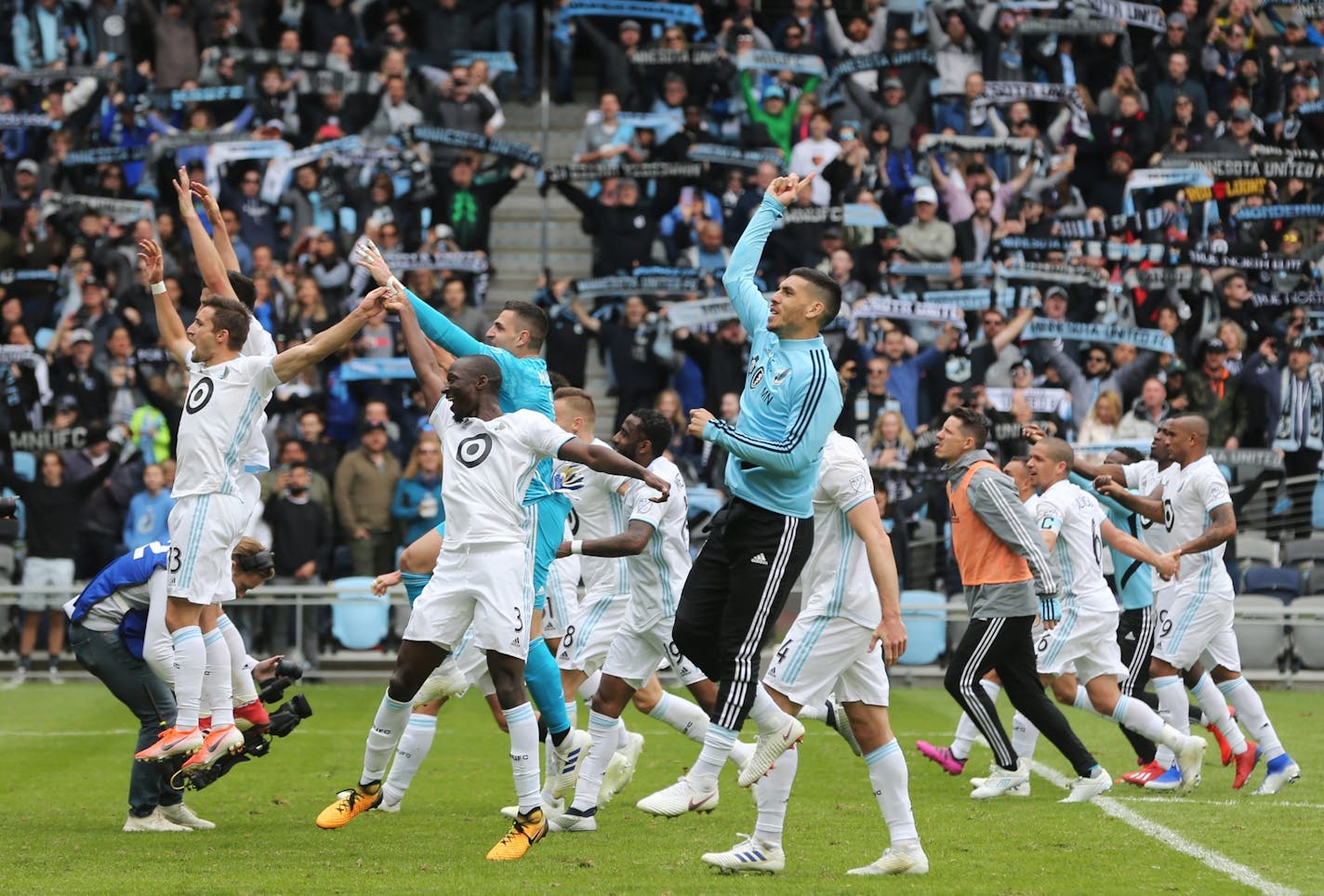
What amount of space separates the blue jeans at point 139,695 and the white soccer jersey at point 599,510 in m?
2.65

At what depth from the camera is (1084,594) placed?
11.7m

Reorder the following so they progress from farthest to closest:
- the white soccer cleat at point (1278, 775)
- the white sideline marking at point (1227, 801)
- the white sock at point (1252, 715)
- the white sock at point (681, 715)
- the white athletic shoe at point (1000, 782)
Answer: the white sock at point (1252, 715) < the white soccer cleat at point (1278, 775) < the white athletic shoe at point (1000, 782) < the white sock at point (681, 715) < the white sideline marking at point (1227, 801)

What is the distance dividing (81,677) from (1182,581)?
12257 millimetres

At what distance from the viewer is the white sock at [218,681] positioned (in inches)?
367

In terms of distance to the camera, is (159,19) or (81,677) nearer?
(81,677)

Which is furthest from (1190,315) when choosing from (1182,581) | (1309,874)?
(1309,874)

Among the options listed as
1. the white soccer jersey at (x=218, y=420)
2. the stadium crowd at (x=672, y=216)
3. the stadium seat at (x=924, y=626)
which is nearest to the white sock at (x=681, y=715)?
the white soccer jersey at (x=218, y=420)

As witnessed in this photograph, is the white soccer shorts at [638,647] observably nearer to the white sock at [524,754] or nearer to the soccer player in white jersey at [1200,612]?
the white sock at [524,754]

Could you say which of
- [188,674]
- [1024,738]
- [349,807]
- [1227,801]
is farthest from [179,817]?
[1227,801]

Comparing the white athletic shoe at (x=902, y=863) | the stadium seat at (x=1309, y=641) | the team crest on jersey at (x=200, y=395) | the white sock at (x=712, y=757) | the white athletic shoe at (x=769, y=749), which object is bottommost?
the stadium seat at (x=1309, y=641)

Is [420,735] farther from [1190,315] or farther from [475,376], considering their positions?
[1190,315]

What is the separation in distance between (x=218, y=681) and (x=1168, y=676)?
644cm

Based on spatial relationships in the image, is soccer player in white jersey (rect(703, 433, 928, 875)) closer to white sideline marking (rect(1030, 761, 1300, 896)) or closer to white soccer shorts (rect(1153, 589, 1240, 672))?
white sideline marking (rect(1030, 761, 1300, 896))

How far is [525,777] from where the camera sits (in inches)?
337
